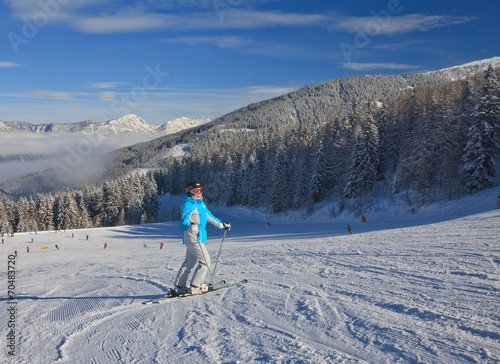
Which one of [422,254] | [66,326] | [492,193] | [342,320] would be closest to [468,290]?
[342,320]

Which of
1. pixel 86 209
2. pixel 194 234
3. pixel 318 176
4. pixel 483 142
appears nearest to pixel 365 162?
pixel 318 176

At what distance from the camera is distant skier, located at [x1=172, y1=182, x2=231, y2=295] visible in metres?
5.50

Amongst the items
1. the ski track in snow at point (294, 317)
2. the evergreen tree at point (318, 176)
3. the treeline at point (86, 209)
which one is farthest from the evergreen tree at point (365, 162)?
the treeline at point (86, 209)

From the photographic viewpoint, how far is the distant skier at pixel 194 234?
217 inches

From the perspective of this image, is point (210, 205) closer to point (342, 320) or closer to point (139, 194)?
point (139, 194)

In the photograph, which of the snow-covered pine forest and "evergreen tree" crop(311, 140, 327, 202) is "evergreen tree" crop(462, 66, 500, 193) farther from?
"evergreen tree" crop(311, 140, 327, 202)

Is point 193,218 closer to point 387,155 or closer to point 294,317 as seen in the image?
point 294,317

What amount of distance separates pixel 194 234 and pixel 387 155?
47.8m

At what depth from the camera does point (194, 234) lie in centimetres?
554

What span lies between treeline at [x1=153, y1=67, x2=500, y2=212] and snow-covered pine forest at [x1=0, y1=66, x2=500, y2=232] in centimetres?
13

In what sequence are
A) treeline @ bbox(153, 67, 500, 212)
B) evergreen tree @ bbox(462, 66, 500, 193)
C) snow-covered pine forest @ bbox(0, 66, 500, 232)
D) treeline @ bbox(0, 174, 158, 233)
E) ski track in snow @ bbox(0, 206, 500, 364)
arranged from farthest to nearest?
treeline @ bbox(0, 174, 158, 233), snow-covered pine forest @ bbox(0, 66, 500, 232), treeline @ bbox(153, 67, 500, 212), evergreen tree @ bbox(462, 66, 500, 193), ski track in snow @ bbox(0, 206, 500, 364)

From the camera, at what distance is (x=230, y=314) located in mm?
4715

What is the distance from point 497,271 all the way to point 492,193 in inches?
956

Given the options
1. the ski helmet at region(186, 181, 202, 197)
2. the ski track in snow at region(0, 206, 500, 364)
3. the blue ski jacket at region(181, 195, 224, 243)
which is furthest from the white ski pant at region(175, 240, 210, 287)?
the ski helmet at region(186, 181, 202, 197)
